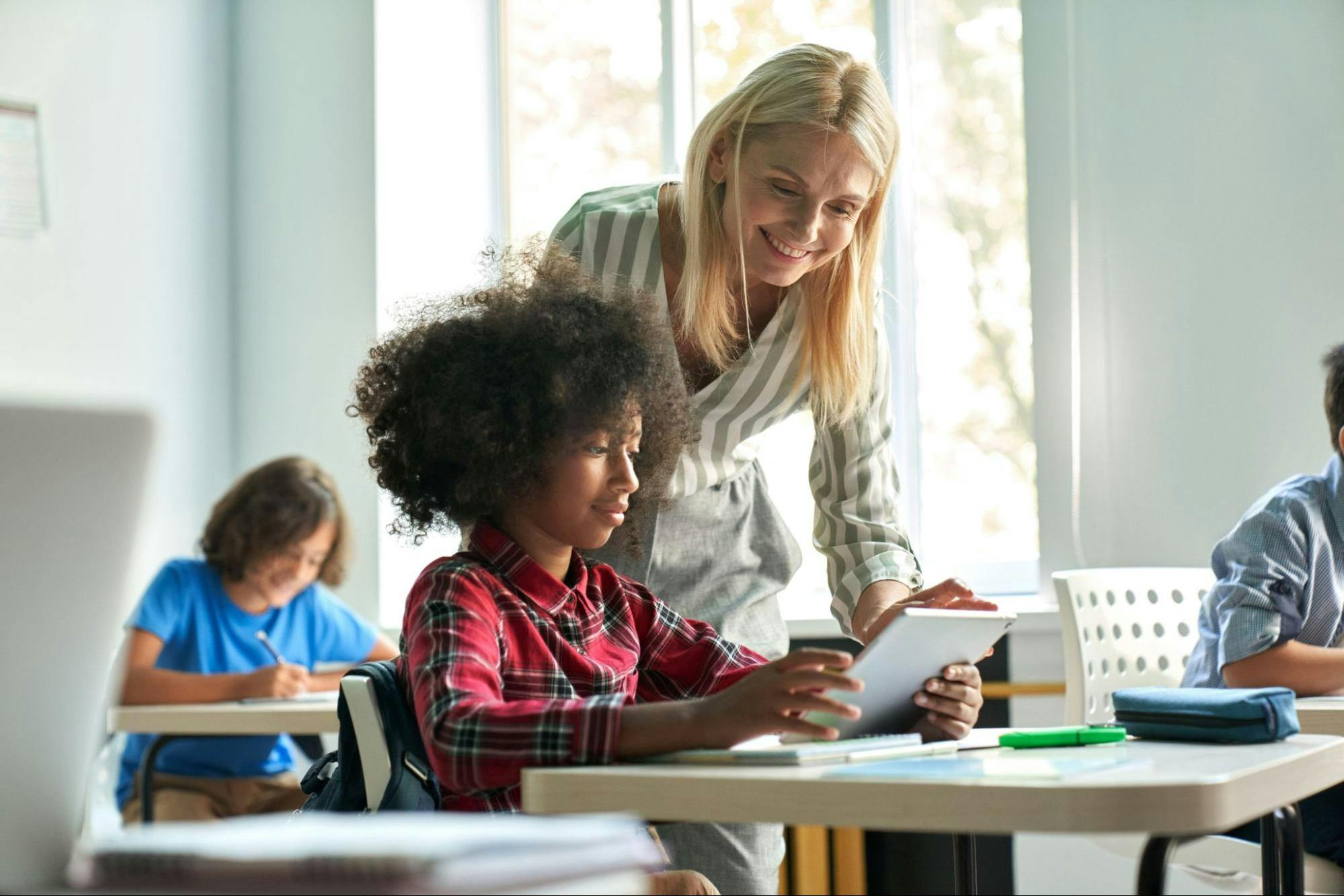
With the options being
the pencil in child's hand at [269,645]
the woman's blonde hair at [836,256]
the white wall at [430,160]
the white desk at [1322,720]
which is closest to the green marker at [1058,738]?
the white desk at [1322,720]

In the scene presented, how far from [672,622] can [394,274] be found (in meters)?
2.53

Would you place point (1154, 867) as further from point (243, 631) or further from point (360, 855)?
point (243, 631)

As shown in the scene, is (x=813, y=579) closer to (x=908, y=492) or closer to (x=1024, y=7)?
(x=908, y=492)

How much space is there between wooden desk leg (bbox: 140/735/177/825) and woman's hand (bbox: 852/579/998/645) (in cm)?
176

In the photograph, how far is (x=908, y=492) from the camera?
3.66 m

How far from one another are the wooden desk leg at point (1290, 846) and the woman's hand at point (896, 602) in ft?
0.95

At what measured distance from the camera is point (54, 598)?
33 centimetres

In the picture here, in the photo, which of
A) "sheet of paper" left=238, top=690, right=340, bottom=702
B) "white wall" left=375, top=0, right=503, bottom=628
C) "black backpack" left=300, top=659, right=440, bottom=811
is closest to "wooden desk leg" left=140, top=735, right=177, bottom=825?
"sheet of paper" left=238, top=690, right=340, bottom=702

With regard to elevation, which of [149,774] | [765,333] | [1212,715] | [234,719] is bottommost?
[149,774]

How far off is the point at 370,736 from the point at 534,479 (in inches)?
12.4

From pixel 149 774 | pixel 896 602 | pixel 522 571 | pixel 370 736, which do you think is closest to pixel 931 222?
pixel 896 602

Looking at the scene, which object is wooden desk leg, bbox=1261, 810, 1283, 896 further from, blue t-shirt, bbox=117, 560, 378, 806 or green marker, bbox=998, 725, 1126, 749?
blue t-shirt, bbox=117, 560, 378, 806

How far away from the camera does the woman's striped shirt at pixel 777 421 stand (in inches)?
68.6

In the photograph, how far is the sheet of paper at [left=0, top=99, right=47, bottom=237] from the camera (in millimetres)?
3242
